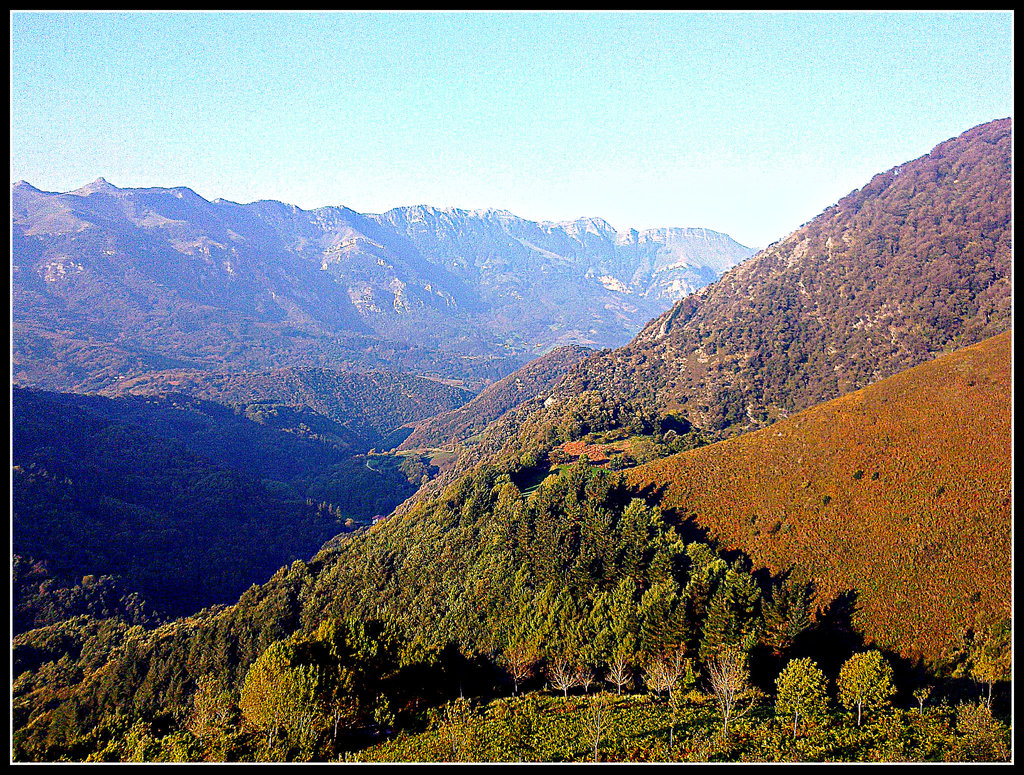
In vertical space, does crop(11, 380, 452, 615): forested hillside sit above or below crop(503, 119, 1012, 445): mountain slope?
below

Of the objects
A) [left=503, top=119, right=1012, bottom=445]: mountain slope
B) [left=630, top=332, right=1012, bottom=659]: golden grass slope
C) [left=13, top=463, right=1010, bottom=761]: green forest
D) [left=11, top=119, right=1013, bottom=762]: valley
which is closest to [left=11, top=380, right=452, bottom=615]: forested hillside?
[left=11, top=119, right=1013, bottom=762]: valley

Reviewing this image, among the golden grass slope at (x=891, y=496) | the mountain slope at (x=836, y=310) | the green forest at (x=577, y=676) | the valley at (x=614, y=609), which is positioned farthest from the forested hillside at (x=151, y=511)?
the golden grass slope at (x=891, y=496)

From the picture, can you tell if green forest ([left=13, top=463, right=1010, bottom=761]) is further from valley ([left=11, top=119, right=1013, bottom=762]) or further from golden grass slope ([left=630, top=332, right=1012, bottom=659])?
golden grass slope ([left=630, top=332, right=1012, bottom=659])

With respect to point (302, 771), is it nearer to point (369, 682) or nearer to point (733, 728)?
point (733, 728)

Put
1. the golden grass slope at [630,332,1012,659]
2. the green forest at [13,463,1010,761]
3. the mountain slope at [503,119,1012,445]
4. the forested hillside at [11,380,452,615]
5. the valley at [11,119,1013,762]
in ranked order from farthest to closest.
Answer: the mountain slope at [503,119,1012,445] → the forested hillside at [11,380,452,615] → the golden grass slope at [630,332,1012,659] → the valley at [11,119,1013,762] → the green forest at [13,463,1010,761]

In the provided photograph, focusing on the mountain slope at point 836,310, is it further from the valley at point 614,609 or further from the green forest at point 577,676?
the green forest at point 577,676

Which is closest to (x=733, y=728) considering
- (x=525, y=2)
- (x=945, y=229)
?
(x=525, y=2)

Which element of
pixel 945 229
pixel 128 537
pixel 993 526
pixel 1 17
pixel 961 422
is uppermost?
pixel 945 229

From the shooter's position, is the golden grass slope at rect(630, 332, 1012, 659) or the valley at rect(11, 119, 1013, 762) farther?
the golden grass slope at rect(630, 332, 1012, 659)

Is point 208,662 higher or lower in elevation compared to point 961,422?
lower
